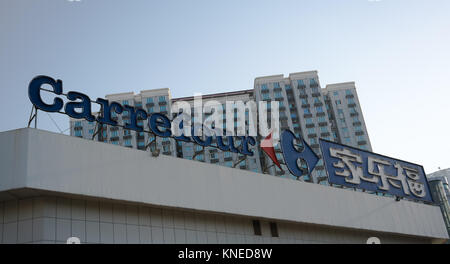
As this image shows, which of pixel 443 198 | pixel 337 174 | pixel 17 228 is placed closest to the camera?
pixel 17 228

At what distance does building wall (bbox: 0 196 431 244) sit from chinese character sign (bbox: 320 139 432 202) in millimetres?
5582

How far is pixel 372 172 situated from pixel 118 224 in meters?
17.4

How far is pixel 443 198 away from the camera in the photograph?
97.4 m

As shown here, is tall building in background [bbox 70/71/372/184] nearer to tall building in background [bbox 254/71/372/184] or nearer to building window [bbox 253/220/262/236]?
tall building in background [bbox 254/71/372/184]

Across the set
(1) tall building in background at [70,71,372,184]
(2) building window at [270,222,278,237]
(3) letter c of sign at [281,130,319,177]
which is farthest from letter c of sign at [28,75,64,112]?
(1) tall building in background at [70,71,372,184]

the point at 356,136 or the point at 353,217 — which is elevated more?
the point at 356,136

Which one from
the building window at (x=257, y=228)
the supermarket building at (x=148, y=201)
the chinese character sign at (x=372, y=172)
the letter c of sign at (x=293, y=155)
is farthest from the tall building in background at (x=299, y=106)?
the building window at (x=257, y=228)

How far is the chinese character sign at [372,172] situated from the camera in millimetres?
28391

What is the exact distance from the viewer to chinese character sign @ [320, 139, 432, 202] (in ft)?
93.1

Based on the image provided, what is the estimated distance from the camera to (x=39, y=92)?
18.6 meters

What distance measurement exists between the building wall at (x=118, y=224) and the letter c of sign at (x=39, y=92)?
3570mm
